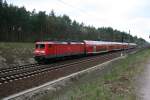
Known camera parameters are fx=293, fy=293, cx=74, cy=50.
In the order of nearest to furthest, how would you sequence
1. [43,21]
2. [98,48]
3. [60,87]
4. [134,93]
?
[134,93], [60,87], [98,48], [43,21]

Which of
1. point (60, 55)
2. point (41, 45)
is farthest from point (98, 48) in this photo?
point (41, 45)

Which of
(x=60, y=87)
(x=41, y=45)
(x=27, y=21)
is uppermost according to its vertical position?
(x=27, y=21)

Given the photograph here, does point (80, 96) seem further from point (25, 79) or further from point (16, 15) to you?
point (16, 15)

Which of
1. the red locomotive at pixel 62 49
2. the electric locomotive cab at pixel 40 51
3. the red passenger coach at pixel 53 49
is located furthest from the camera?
the red locomotive at pixel 62 49

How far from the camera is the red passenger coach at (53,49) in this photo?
33.7 metres

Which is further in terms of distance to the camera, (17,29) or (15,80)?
(17,29)

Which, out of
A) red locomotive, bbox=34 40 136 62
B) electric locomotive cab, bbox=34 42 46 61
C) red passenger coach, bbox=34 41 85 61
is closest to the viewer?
electric locomotive cab, bbox=34 42 46 61

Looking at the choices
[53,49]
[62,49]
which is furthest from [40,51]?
[62,49]

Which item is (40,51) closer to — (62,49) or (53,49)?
(53,49)

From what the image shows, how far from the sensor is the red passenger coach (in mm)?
33688

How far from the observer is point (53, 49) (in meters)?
35.1

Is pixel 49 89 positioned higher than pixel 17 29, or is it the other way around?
pixel 17 29

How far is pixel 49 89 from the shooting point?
667 inches

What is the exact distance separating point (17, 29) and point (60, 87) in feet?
204
